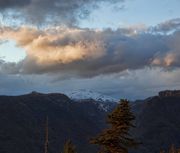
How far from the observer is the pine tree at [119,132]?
102 ft

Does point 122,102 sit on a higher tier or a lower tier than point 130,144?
higher

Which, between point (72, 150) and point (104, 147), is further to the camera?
point (72, 150)

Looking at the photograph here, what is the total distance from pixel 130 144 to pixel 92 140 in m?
2.31

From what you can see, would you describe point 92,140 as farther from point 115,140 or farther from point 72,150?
point 72,150

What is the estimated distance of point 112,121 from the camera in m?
31.6

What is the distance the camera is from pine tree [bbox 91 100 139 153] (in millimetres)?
31125

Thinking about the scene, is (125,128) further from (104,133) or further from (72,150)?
(72,150)

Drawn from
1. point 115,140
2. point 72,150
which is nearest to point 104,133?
point 115,140

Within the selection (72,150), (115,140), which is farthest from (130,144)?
(72,150)

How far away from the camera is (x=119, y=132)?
31.4m

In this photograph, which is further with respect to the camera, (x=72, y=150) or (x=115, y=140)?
(x=72, y=150)

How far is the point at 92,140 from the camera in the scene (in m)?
31.9

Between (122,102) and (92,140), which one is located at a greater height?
(122,102)

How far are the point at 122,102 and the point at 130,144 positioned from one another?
248 centimetres
